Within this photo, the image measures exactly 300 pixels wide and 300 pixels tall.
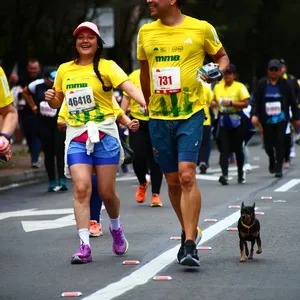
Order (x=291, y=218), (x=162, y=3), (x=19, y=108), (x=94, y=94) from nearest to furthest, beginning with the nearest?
1. (x=162, y=3)
2. (x=94, y=94)
3. (x=291, y=218)
4. (x=19, y=108)

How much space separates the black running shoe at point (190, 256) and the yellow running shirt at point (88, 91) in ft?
4.92

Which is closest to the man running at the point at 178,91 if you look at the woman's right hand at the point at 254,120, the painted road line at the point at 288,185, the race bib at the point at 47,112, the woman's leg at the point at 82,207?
the woman's leg at the point at 82,207

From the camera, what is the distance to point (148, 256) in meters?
9.34

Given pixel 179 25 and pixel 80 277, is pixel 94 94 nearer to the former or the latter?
pixel 179 25

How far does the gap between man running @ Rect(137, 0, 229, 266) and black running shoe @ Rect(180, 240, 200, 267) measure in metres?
0.17

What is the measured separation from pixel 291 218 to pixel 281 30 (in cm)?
3112

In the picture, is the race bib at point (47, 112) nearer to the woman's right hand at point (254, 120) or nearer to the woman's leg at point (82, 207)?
the woman's right hand at point (254, 120)

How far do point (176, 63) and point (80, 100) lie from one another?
99 centimetres

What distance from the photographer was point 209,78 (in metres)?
8.62

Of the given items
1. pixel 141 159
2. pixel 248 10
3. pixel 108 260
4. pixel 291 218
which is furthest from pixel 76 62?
pixel 248 10

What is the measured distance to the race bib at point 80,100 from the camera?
939cm

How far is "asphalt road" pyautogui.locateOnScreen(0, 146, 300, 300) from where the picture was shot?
766 cm

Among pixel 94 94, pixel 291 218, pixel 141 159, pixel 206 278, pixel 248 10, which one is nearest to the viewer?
pixel 206 278

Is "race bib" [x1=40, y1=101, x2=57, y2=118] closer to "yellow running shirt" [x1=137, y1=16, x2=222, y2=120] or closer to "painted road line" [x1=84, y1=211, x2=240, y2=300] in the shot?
"painted road line" [x1=84, y1=211, x2=240, y2=300]
